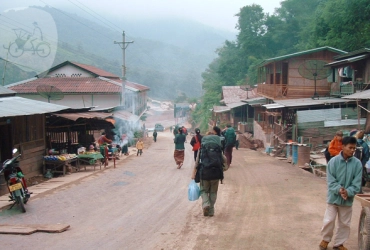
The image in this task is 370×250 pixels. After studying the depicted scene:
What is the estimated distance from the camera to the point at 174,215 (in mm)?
8289

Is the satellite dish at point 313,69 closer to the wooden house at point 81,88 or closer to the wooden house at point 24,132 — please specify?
the wooden house at point 24,132

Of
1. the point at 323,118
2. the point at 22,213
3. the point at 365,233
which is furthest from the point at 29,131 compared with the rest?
the point at 323,118

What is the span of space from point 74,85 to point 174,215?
104ft

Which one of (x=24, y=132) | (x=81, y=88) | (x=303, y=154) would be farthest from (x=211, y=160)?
(x=81, y=88)

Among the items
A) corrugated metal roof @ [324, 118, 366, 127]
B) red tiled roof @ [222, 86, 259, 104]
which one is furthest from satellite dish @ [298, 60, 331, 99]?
red tiled roof @ [222, 86, 259, 104]

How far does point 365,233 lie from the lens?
552 cm

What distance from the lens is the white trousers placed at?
5.64m

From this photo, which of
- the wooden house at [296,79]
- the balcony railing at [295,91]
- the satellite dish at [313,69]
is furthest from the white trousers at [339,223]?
the balcony railing at [295,91]

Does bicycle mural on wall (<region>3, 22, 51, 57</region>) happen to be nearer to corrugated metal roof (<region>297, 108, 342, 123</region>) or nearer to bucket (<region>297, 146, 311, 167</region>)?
corrugated metal roof (<region>297, 108, 342, 123</region>)

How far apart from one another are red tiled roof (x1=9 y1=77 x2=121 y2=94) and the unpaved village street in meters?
24.1

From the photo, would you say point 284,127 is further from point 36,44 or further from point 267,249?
Result: point 36,44

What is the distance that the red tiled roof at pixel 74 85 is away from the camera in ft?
120

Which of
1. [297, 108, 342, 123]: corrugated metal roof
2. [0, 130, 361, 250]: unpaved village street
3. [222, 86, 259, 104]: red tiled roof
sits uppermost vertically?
[222, 86, 259, 104]: red tiled roof

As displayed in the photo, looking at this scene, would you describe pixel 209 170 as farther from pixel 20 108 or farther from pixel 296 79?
pixel 296 79
